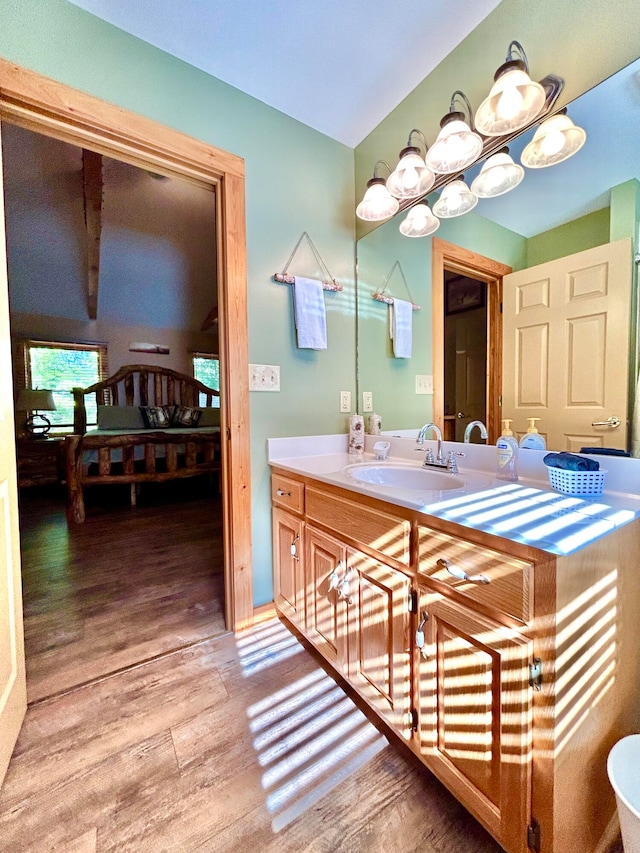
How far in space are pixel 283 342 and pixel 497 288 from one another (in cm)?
98

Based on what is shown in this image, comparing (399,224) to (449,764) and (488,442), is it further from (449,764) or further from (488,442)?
(449,764)

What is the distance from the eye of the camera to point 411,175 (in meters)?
1.57

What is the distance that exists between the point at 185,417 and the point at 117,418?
2.98 ft

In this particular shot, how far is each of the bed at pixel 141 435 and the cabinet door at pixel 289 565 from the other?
2686 millimetres

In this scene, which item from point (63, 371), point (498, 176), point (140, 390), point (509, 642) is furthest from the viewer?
point (140, 390)

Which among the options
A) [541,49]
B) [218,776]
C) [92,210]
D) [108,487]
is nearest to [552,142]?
[541,49]

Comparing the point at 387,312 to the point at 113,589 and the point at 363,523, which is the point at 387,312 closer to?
the point at 363,523

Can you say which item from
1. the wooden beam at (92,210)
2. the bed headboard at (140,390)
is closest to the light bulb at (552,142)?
the wooden beam at (92,210)

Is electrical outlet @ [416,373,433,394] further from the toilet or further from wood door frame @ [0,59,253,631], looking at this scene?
the toilet

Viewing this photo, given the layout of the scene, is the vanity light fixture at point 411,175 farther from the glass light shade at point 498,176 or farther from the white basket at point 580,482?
the white basket at point 580,482

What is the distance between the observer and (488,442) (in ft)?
4.50

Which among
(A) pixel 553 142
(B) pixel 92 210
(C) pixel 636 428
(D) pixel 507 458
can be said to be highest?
(B) pixel 92 210

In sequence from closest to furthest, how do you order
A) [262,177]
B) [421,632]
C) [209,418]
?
[421,632] < [262,177] < [209,418]

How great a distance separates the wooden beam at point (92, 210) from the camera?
2268mm
